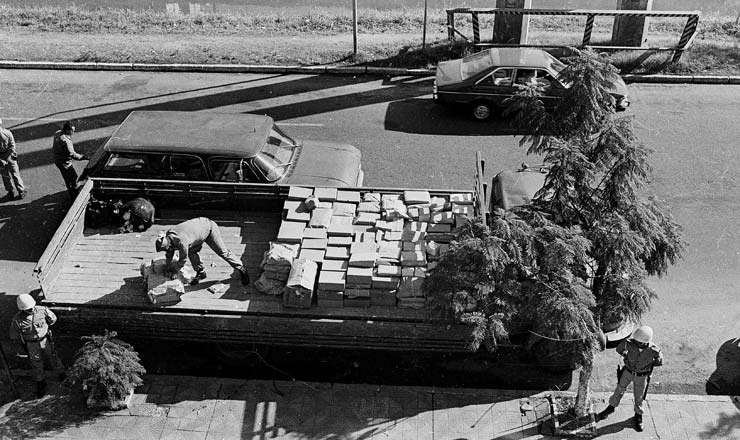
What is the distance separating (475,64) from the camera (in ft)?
52.5

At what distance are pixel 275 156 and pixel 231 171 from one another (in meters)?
0.84

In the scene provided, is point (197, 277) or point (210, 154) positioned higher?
point (210, 154)

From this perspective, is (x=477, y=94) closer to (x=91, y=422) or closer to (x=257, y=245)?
(x=257, y=245)

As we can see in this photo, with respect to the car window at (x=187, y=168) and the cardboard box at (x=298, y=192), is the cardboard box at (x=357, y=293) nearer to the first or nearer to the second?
the cardboard box at (x=298, y=192)

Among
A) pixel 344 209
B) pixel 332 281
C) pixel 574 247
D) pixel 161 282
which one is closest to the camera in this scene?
pixel 574 247

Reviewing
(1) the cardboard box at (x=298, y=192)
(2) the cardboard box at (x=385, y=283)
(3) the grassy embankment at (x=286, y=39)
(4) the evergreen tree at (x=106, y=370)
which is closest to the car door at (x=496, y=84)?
(3) the grassy embankment at (x=286, y=39)

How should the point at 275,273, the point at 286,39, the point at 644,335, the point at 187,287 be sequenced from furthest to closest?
the point at 286,39, the point at 187,287, the point at 275,273, the point at 644,335

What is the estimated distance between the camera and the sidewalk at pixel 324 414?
8797mm

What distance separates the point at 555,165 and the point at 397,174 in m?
6.36

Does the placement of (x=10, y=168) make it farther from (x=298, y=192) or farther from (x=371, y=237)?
(x=371, y=237)

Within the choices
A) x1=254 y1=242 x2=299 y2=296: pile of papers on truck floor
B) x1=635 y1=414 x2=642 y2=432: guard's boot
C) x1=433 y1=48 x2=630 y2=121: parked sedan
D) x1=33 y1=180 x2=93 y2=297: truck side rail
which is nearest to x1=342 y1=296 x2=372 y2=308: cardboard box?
x1=254 y1=242 x2=299 y2=296: pile of papers on truck floor

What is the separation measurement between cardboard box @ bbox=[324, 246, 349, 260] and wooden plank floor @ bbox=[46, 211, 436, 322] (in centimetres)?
83

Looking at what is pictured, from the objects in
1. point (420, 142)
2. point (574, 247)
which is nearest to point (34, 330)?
point (574, 247)

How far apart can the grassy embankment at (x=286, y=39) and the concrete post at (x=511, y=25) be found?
938 millimetres
